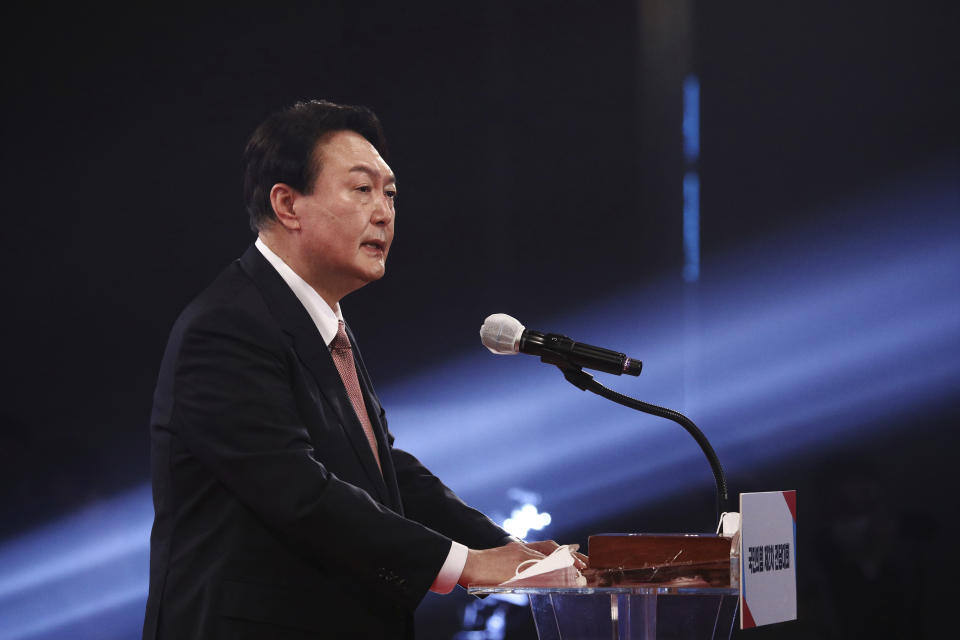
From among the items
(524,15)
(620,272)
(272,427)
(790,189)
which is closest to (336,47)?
(524,15)

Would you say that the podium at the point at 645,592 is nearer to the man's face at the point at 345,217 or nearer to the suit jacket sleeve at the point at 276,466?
the suit jacket sleeve at the point at 276,466

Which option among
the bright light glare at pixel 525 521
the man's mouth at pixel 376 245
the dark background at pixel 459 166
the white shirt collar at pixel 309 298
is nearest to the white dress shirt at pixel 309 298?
the white shirt collar at pixel 309 298

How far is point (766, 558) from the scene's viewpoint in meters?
1.47

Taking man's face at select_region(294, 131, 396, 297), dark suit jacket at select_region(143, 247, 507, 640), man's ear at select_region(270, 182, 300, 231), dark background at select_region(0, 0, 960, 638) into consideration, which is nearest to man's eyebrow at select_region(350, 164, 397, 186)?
man's face at select_region(294, 131, 396, 297)

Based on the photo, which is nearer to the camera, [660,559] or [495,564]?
[660,559]

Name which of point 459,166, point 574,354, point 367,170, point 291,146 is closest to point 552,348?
point 574,354

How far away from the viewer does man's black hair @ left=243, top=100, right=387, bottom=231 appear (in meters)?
1.93

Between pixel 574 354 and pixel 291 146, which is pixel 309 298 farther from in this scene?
pixel 574 354

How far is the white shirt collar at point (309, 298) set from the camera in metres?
1.86

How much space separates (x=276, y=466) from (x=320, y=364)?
252 millimetres

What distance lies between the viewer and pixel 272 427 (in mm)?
1557

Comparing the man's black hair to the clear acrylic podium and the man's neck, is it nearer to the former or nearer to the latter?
the man's neck

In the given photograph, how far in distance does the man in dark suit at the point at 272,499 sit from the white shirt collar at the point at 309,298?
0.02m

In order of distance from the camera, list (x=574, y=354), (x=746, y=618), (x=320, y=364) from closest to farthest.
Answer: (x=746, y=618), (x=574, y=354), (x=320, y=364)
